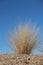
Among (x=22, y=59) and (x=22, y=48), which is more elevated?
(x=22, y=48)

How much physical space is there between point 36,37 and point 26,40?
0.55 metres

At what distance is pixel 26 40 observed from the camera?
40.9 feet

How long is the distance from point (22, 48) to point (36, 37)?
2.85 feet

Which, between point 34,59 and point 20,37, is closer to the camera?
point 34,59

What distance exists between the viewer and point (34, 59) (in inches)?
417

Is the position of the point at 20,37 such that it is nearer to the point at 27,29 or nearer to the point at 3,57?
the point at 27,29

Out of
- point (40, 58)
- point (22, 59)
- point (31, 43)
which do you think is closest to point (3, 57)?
point (22, 59)

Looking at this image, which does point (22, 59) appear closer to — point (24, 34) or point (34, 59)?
point (34, 59)

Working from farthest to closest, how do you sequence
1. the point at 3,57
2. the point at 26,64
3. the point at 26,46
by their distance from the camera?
the point at 26,46, the point at 3,57, the point at 26,64

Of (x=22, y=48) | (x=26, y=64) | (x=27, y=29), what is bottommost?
(x=26, y=64)

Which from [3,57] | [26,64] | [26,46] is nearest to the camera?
[26,64]

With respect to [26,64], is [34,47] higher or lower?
higher

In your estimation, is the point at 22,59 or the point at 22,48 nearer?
the point at 22,59

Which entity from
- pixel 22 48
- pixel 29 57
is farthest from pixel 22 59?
pixel 22 48
